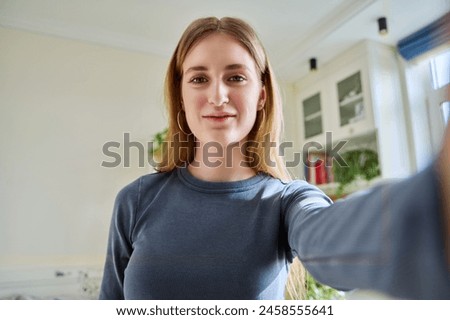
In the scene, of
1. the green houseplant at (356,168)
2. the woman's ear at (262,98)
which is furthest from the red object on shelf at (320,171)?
the woman's ear at (262,98)

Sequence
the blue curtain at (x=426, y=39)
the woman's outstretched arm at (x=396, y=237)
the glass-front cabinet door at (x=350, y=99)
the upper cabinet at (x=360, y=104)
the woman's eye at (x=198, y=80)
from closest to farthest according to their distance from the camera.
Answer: the woman's outstretched arm at (x=396, y=237) < the blue curtain at (x=426, y=39) < the woman's eye at (x=198, y=80) < the upper cabinet at (x=360, y=104) < the glass-front cabinet door at (x=350, y=99)

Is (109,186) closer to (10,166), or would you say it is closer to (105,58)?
(10,166)

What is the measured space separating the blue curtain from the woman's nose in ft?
0.67

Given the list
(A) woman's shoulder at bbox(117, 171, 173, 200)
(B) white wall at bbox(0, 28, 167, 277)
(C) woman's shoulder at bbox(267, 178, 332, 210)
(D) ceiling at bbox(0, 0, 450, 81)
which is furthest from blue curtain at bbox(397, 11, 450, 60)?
(B) white wall at bbox(0, 28, 167, 277)

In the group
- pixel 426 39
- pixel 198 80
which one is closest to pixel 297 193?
pixel 198 80

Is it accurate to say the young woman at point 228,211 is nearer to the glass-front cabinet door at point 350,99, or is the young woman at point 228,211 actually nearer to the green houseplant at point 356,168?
the green houseplant at point 356,168

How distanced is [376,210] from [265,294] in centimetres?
20

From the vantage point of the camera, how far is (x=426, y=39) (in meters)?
0.42

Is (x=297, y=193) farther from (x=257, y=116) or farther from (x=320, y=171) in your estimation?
(x=320, y=171)

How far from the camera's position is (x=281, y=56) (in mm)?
651

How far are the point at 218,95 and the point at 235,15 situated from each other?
0.30 m

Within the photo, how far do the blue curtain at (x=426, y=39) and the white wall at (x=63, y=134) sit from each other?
1.42 ft

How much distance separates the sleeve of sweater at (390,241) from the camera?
15cm
